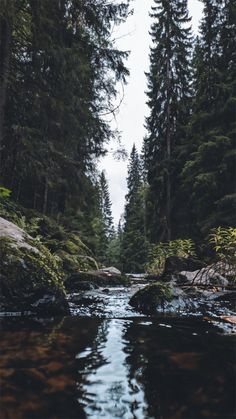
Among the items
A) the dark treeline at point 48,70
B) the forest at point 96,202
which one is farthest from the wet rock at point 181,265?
the dark treeline at point 48,70

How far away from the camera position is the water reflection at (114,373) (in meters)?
1.72

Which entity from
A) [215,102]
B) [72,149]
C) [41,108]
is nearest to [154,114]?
[215,102]

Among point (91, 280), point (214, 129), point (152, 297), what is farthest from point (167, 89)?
point (152, 297)

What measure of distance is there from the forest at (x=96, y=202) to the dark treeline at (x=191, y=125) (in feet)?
0.33

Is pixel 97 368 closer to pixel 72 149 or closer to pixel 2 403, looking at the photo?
pixel 2 403

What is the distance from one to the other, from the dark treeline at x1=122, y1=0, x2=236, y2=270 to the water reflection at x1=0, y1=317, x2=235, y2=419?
1244cm

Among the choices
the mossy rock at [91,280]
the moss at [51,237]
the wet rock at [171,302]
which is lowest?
the wet rock at [171,302]

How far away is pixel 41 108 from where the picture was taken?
10.8m

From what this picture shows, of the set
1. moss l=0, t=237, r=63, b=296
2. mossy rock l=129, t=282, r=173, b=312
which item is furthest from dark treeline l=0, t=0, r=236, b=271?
mossy rock l=129, t=282, r=173, b=312

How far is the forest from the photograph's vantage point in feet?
7.20

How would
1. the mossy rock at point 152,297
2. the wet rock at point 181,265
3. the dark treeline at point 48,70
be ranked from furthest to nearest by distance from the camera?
the wet rock at point 181,265
the dark treeline at point 48,70
the mossy rock at point 152,297

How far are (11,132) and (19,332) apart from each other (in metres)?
8.30

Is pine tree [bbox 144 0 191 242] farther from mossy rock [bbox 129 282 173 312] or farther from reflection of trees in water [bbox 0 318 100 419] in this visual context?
reflection of trees in water [bbox 0 318 100 419]

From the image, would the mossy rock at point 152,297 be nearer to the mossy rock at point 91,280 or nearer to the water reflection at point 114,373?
the water reflection at point 114,373
